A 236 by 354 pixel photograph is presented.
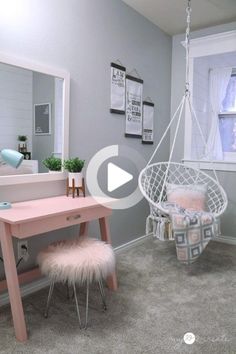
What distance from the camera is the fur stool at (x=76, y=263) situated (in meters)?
1.73

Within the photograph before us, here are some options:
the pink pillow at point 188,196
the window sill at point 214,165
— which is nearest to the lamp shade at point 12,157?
the pink pillow at point 188,196

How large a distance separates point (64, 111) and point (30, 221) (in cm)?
101

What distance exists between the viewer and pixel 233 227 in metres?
3.52

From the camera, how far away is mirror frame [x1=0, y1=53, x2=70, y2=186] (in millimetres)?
1982

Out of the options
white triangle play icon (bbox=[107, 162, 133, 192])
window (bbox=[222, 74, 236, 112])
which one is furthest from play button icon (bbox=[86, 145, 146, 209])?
window (bbox=[222, 74, 236, 112])

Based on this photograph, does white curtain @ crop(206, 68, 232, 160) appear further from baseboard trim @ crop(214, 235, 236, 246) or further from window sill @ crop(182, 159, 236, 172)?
baseboard trim @ crop(214, 235, 236, 246)

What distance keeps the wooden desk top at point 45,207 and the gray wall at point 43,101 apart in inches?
11.0

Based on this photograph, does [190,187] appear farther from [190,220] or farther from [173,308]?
[173,308]

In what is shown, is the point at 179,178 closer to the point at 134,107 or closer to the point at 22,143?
the point at 134,107

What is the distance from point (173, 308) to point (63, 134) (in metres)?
1.46

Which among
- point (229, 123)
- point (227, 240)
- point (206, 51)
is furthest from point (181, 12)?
point (227, 240)

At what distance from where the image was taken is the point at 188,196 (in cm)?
303

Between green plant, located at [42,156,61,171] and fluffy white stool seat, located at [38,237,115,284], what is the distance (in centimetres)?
61

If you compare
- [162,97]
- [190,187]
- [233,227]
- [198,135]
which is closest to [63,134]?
[190,187]
